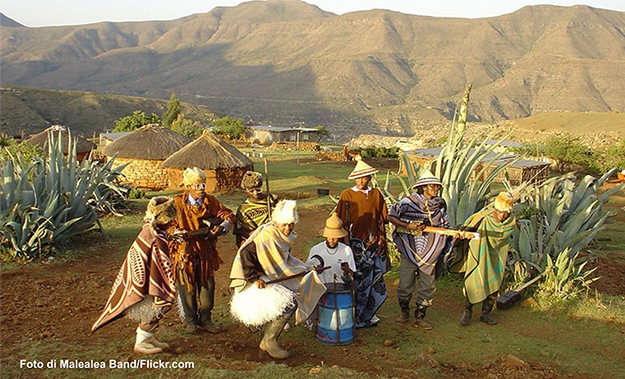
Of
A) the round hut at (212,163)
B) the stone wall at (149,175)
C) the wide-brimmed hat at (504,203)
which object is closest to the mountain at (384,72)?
the stone wall at (149,175)

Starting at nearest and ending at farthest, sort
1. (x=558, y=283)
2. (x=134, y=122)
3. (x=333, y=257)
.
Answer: (x=333, y=257) → (x=558, y=283) → (x=134, y=122)

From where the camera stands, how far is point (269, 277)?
443cm

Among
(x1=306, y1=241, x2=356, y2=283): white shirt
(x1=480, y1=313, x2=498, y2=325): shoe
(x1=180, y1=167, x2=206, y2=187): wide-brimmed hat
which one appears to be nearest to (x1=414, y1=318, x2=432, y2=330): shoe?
(x1=480, y1=313, x2=498, y2=325): shoe

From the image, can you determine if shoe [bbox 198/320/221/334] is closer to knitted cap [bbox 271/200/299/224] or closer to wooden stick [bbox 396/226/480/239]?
knitted cap [bbox 271/200/299/224]

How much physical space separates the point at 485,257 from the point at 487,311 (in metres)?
0.73

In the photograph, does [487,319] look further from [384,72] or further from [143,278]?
[384,72]

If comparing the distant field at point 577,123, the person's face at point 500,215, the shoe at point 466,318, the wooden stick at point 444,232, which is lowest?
the distant field at point 577,123

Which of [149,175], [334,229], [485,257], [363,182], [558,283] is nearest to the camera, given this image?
[334,229]

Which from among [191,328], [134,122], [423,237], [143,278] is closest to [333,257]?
[423,237]

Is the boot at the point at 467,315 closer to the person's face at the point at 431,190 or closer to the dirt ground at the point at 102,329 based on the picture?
the dirt ground at the point at 102,329

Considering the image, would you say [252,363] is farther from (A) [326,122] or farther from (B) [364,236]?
(A) [326,122]

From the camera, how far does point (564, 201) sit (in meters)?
8.14

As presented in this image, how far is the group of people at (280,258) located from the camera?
440 cm

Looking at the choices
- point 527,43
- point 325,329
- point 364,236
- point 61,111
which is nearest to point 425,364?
point 325,329
